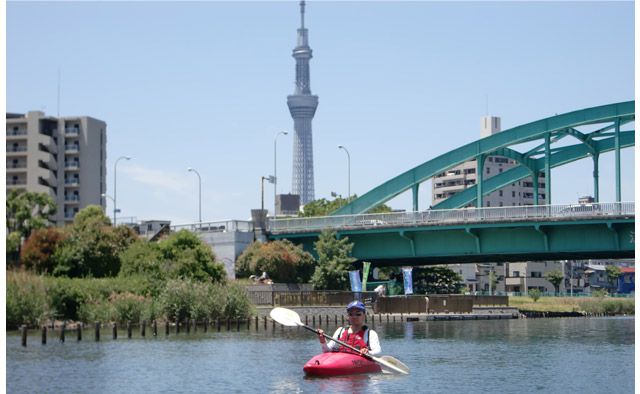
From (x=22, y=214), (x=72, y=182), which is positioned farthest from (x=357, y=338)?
(x=72, y=182)

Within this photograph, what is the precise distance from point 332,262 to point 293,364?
47656mm

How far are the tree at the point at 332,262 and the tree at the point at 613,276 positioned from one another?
342 ft

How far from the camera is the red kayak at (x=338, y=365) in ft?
133

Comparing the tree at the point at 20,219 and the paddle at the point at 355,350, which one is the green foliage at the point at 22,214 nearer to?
the tree at the point at 20,219

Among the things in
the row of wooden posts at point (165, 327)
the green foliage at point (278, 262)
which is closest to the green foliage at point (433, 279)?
the green foliage at point (278, 262)

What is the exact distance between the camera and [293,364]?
157ft

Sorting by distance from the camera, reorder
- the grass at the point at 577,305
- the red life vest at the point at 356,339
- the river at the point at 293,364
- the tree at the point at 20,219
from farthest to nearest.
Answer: the grass at the point at 577,305 < the tree at the point at 20,219 < the red life vest at the point at 356,339 < the river at the point at 293,364

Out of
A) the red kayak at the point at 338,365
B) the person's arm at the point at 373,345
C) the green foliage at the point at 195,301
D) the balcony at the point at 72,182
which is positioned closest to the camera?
the red kayak at the point at 338,365

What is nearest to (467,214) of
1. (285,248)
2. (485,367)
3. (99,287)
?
(285,248)

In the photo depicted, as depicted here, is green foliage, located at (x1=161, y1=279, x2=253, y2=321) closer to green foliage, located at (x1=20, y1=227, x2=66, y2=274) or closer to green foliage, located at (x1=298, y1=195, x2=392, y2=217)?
Answer: green foliage, located at (x1=20, y1=227, x2=66, y2=274)

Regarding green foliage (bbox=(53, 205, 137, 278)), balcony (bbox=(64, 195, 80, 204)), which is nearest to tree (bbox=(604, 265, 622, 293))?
balcony (bbox=(64, 195, 80, 204))

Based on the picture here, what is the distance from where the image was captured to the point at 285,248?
97.4 metres

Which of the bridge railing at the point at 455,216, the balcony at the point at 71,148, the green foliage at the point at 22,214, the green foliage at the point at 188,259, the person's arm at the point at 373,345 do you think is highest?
the balcony at the point at 71,148

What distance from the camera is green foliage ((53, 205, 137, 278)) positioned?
83.8 metres
